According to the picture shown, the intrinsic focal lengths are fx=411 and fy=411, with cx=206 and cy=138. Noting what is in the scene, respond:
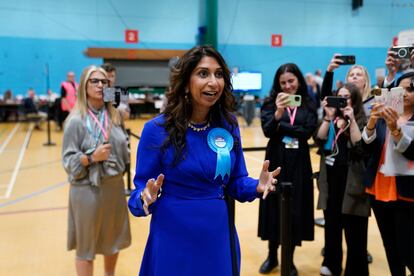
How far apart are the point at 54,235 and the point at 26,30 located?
13.2m

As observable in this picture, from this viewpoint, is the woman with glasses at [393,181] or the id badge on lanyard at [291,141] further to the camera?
the id badge on lanyard at [291,141]

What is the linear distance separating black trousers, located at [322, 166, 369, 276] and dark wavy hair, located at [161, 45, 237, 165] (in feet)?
6.37

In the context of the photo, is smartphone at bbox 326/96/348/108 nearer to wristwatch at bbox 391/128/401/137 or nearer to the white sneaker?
wristwatch at bbox 391/128/401/137

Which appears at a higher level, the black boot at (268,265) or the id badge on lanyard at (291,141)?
the id badge on lanyard at (291,141)

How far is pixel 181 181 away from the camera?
1.91m

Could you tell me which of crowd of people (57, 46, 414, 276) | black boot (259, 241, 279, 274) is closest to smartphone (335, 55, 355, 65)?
crowd of people (57, 46, 414, 276)

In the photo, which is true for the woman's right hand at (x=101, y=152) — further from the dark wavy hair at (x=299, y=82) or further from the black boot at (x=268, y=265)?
the black boot at (x=268, y=265)

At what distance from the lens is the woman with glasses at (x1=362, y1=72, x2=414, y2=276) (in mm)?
2828

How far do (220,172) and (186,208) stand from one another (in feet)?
0.76

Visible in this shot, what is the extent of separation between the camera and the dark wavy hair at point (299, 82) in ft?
12.1

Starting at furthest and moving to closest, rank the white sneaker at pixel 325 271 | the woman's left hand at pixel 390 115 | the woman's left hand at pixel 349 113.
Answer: the white sneaker at pixel 325 271 → the woman's left hand at pixel 349 113 → the woman's left hand at pixel 390 115

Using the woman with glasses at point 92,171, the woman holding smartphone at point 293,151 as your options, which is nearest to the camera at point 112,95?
the woman with glasses at point 92,171

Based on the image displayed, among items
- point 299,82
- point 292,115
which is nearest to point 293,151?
point 292,115

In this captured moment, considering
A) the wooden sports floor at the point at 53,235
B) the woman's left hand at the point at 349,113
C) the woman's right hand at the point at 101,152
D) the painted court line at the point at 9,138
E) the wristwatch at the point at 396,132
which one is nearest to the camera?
the wristwatch at the point at 396,132
